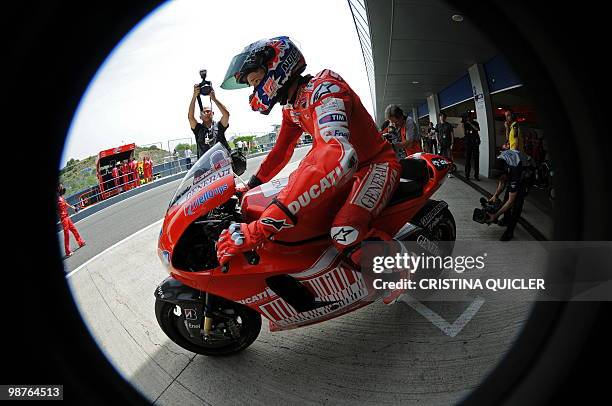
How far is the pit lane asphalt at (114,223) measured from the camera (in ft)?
16.3

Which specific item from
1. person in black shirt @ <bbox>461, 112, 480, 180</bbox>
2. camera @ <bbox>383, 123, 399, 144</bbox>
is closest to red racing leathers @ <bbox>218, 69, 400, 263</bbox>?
camera @ <bbox>383, 123, 399, 144</bbox>

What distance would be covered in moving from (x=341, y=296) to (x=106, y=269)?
3497mm

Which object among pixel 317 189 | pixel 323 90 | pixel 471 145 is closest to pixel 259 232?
pixel 317 189

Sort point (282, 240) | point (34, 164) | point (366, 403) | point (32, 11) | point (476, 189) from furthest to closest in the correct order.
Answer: point (476, 189) < point (282, 240) < point (366, 403) < point (34, 164) < point (32, 11)

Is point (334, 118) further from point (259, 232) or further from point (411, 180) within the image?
point (411, 180)

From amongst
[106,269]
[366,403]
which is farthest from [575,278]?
[106,269]

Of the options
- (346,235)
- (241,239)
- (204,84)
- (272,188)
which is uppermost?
(204,84)

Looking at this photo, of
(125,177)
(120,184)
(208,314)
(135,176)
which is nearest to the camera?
(208,314)

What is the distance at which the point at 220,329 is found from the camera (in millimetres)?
2090

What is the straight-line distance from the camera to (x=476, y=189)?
14.8 ft

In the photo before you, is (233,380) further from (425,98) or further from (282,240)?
(425,98)

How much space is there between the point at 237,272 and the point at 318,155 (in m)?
0.83

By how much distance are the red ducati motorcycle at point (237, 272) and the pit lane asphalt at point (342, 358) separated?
209mm

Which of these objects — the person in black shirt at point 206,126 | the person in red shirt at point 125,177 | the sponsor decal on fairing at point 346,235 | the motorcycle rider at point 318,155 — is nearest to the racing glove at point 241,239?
the motorcycle rider at point 318,155
